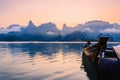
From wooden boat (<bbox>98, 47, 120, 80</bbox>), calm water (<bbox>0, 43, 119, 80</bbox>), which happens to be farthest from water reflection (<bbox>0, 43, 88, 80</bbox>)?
wooden boat (<bbox>98, 47, 120, 80</bbox>)

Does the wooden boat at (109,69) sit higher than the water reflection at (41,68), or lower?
higher

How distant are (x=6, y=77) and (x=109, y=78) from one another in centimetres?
1347

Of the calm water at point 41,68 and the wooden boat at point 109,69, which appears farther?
the calm water at point 41,68

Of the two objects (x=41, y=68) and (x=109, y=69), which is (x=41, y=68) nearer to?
(x=41, y=68)

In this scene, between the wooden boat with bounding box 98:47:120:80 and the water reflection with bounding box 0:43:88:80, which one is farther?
the water reflection with bounding box 0:43:88:80

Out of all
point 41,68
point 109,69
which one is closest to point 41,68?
point 41,68

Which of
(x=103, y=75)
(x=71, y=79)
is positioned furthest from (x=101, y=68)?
(x=71, y=79)

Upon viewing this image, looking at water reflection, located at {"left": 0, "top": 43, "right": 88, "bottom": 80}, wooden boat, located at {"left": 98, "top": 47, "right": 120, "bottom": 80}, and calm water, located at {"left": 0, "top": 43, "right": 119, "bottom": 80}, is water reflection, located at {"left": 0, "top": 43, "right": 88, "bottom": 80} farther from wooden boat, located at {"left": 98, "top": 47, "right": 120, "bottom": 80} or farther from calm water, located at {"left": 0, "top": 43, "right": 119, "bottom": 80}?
wooden boat, located at {"left": 98, "top": 47, "right": 120, "bottom": 80}

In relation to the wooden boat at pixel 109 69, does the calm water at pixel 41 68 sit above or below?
below

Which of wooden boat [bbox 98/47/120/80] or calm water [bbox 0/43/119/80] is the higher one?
wooden boat [bbox 98/47/120/80]

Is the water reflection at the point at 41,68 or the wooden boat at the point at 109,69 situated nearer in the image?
the wooden boat at the point at 109,69

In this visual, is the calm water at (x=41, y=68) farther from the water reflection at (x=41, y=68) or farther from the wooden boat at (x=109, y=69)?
the wooden boat at (x=109, y=69)

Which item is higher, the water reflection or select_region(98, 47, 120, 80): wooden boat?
select_region(98, 47, 120, 80): wooden boat

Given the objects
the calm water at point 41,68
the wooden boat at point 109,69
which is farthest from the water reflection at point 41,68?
the wooden boat at point 109,69
